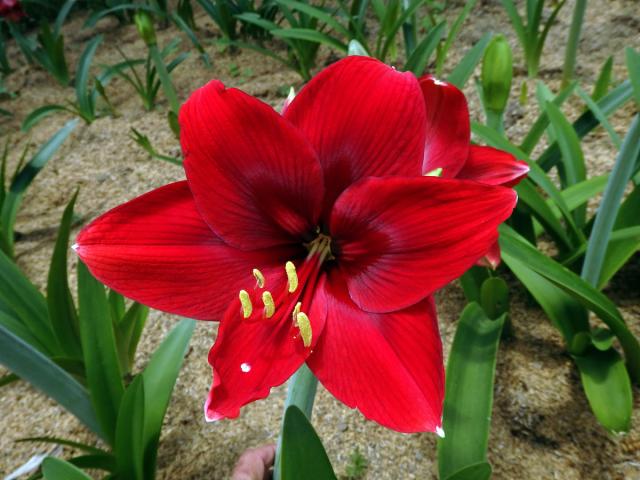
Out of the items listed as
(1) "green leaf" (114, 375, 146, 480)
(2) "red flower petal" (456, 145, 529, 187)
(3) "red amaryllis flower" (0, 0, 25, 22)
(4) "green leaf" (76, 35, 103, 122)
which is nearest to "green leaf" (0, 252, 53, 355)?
(1) "green leaf" (114, 375, 146, 480)

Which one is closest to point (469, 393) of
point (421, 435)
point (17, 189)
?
point (421, 435)

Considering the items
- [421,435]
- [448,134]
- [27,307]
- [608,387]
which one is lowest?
[421,435]

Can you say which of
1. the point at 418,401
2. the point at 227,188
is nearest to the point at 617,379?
the point at 418,401

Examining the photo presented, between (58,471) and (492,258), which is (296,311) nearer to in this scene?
(492,258)

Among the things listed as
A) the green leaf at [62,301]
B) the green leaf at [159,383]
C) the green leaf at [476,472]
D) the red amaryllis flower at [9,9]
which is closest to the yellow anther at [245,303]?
the green leaf at [476,472]

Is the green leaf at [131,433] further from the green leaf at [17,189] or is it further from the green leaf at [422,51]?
the green leaf at [422,51]
